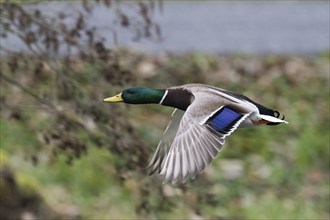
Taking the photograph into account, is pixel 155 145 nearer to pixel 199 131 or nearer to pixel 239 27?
pixel 199 131

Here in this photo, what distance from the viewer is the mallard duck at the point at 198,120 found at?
18.8 feet

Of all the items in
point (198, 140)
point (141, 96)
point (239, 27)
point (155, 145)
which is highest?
point (141, 96)

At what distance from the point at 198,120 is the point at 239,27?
9.85 meters

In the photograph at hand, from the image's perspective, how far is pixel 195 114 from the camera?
5.95m

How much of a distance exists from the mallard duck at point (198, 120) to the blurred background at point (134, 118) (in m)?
1.09

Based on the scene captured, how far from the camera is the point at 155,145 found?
8672 mm

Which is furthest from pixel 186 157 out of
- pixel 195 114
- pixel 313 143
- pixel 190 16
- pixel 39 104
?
pixel 190 16

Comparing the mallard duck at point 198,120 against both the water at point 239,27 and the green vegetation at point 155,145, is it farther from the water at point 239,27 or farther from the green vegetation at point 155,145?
the water at point 239,27

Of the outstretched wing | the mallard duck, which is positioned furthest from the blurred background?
the outstretched wing

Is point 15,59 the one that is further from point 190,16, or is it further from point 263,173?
point 190,16

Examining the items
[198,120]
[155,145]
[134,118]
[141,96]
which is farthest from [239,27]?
[198,120]

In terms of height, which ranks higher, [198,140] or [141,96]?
[141,96]

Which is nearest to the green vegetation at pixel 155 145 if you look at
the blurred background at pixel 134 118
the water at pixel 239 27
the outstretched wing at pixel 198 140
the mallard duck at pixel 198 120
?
the blurred background at pixel 134 118

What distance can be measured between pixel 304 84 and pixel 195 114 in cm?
574
